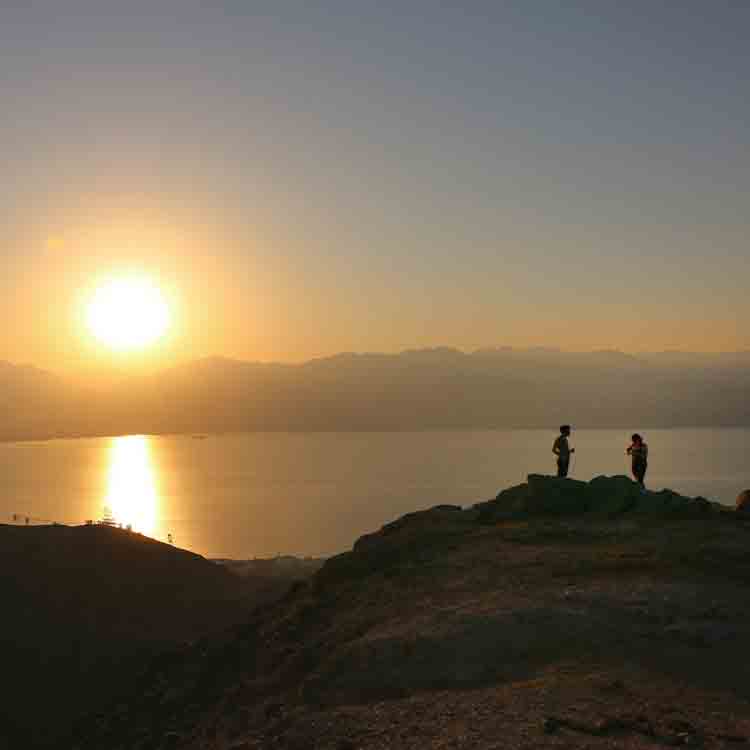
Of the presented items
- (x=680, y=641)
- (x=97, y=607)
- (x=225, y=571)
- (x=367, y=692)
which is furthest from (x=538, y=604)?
(x=225, y=571)

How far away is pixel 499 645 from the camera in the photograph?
39.0 feet

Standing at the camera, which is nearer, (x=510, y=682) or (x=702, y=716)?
(x=702, y=716)

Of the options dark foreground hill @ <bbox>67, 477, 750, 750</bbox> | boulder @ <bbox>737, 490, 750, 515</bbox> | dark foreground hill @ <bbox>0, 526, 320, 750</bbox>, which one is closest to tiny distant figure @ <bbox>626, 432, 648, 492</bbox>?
dark foreground hill @ <bbox>67, 477, 750, 750</bbox>

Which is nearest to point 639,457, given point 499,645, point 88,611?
point 499,645

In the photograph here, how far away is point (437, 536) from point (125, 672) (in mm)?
11819

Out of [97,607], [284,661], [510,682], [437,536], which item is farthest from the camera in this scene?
[97,607]

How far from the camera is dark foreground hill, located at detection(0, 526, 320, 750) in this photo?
969 inches

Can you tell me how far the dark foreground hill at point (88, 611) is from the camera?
24609mm

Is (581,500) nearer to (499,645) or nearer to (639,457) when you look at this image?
(639,457)

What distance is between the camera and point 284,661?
15.3 m

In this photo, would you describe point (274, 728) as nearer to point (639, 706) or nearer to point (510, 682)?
point (510, 682)

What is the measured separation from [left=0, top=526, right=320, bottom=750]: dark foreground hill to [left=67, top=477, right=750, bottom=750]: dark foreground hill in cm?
425

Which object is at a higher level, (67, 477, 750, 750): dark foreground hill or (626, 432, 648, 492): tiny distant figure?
(626, 432, 648, 492): tiny distant figure

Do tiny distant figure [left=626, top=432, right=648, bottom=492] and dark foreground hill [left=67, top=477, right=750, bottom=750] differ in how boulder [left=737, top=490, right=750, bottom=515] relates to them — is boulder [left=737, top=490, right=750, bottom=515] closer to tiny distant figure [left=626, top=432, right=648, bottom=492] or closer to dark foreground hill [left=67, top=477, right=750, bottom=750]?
dark foreground hill [left=67, top=477, right=750, bottom=750]
